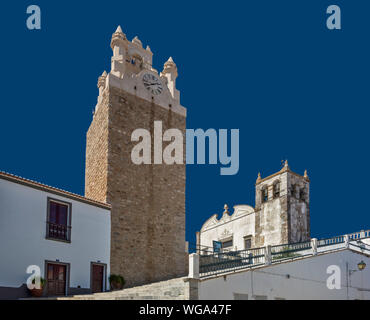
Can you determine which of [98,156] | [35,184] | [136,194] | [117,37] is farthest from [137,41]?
[35,184]

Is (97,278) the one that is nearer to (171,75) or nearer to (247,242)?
(171,75)

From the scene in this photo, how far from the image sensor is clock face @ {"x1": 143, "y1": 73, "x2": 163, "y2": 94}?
23916 millimetres

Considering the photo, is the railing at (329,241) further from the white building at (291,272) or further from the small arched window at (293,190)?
the small arched window at (293,190)

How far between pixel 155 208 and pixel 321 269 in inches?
337

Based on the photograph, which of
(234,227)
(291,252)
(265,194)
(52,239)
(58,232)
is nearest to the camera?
(52,239)

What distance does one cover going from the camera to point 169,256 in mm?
22109

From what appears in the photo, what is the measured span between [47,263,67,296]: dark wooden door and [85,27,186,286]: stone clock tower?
276 cm

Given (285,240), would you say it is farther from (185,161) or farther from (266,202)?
(185,161)

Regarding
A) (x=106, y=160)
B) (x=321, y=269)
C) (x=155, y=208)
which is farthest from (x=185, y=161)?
(x=321, y=269)

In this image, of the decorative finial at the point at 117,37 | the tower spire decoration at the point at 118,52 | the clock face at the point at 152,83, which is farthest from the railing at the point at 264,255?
the decorative finial at the point at 117,37

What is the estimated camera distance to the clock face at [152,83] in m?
23.9

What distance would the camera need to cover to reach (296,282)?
1861 cm

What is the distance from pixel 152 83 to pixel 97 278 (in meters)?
11.2
